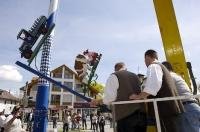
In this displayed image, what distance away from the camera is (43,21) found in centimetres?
1180

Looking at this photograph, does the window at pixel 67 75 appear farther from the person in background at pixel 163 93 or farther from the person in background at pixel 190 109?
the person in background at pixel 163 93

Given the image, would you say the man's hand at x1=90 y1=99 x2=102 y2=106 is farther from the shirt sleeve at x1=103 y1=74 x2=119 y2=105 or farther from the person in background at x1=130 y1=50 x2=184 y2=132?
the person in background at x1=130 y1=50 x2=184 y2=132

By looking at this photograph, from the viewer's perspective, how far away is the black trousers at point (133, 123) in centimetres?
518

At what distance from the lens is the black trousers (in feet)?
17.0

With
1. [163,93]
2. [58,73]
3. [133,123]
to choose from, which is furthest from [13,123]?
[58,73]

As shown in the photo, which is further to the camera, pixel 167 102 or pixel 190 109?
pixel 190 109

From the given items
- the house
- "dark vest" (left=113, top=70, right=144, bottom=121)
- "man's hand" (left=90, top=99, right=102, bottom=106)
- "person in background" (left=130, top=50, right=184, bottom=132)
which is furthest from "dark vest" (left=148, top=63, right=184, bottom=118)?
the house

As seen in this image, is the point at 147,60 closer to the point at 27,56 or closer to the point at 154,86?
the point at 154,86

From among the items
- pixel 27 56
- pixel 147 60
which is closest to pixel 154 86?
pixel 147 60

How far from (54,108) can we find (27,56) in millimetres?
69185

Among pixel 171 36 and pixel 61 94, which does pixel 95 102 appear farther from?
pixel 61 94

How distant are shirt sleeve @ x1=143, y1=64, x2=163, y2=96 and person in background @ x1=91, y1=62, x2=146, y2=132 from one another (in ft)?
2.43

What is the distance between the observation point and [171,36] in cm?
777

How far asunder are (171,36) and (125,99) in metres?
3.10
